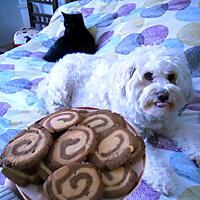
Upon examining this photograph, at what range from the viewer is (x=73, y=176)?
61 cm

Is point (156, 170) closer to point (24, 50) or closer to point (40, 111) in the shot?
point (40, 111)

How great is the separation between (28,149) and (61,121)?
0.12m

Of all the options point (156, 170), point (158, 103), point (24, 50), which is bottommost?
point (24, 50)

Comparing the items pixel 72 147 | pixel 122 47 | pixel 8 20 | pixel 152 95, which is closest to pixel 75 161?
pixel 72 147

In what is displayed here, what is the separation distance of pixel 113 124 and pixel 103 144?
7 centimetres

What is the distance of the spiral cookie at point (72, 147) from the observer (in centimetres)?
64

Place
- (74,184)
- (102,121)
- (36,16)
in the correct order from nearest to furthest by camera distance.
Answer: (74,184), (102,121), (36,16)

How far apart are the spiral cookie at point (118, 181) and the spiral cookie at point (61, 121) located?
0.16 m

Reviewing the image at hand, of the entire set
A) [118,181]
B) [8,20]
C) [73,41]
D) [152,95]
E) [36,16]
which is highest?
[118,181]

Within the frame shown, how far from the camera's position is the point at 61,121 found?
→ 2.45ft

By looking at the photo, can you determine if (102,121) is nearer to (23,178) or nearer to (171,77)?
(23,178)

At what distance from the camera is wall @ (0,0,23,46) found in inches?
146

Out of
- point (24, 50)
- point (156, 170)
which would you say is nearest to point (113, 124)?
point (156, 170)

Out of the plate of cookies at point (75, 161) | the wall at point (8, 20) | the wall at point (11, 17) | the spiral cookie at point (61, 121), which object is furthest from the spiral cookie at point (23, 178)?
the wall at point (8, 20)
